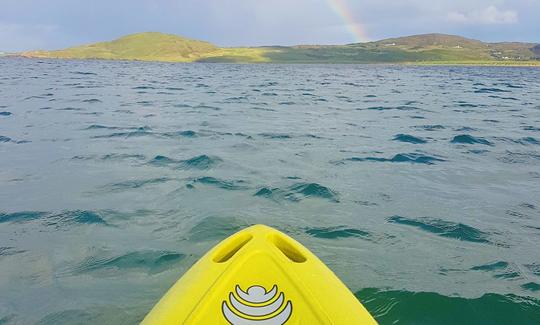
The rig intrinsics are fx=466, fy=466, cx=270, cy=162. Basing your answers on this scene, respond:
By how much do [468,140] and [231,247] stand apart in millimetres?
12274

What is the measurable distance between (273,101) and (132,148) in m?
14.6

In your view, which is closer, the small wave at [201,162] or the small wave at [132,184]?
the small wave at [132,184]

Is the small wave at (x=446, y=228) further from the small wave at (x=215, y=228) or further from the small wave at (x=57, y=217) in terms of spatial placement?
the small wave at (x=57, y=217)

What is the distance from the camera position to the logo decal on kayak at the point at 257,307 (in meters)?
3.20

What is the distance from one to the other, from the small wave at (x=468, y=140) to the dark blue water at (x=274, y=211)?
10cm

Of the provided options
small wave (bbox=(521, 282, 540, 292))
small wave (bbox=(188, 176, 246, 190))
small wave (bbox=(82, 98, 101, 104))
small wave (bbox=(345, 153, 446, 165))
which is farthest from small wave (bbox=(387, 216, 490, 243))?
small wave (bbox=(82, 98, 101, 104))

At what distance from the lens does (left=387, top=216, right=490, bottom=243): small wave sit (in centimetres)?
684

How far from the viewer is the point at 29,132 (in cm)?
1473

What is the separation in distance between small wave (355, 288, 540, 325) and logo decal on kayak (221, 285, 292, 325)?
5.91 ft

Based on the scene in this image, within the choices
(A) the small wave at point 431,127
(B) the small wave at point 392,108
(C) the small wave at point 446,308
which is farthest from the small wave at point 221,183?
(B) the small wave at point 392,108

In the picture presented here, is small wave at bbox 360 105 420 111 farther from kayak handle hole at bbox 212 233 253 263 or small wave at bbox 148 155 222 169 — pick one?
kayak handle hole at bbox 212 233 253 263

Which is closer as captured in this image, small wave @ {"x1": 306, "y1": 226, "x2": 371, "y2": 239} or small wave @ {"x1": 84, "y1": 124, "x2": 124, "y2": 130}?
small wave @ {"x1": 306, "y1": 226, "x2": 371, "y2": 239}

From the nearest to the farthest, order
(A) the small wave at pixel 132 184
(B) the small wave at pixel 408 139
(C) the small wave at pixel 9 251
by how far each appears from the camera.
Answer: (C) the small wave at pixel 9 251
(A) the small wave at pixel 132 184
(B) the small wave at pixel 408 139

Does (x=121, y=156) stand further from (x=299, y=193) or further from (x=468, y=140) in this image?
(x=468, y=140)
